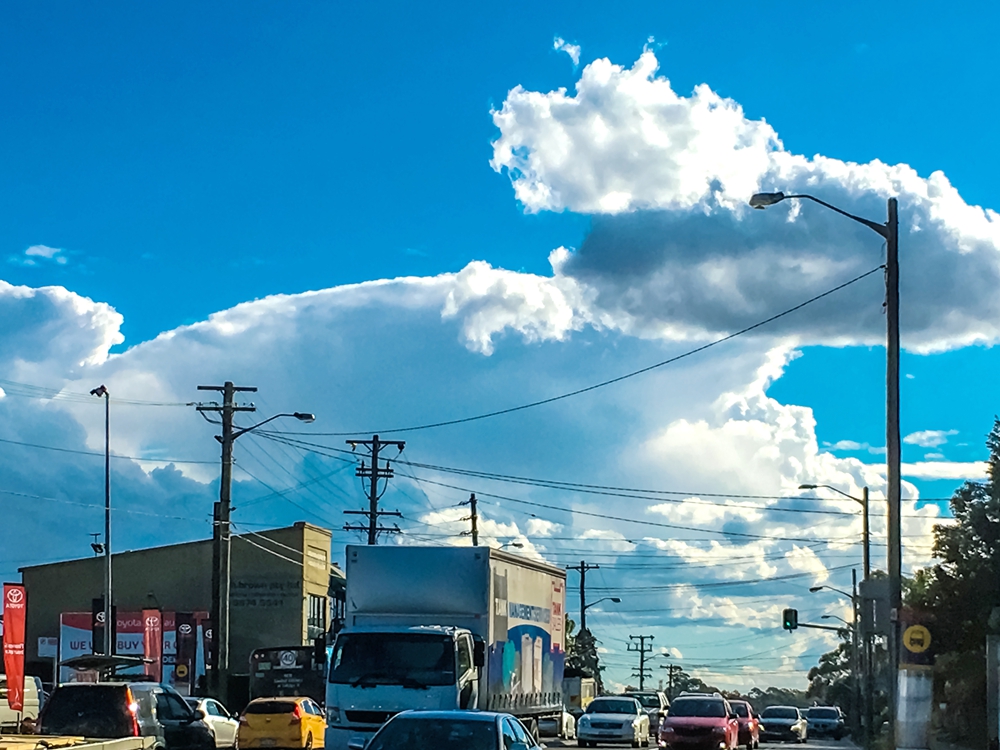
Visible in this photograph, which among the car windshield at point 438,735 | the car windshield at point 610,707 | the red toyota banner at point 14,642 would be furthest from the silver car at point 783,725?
the car windshield at point 438,735

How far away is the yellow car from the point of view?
118 ft

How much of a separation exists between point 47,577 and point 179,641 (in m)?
13.7

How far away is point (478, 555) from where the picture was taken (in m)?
25.4

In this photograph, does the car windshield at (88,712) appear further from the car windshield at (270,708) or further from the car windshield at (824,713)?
the car windshield at (824,713)

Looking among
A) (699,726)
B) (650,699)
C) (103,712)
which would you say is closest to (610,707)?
(699,726)

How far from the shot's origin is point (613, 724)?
41.1 m

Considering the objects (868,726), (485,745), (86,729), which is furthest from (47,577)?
→ (485,745)

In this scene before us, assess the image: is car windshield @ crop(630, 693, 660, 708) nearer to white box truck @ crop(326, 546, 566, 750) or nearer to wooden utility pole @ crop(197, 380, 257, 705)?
wooden utility pole @ crop(197, 380, 257, 705)

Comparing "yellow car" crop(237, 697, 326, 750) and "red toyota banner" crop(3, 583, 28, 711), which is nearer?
"red toyota banner" crop(3, 583, 28, 711)

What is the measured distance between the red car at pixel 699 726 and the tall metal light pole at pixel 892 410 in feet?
31.0

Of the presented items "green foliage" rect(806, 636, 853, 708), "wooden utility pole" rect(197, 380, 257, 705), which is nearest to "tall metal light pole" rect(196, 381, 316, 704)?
"wooden utility pole" rect(197, 380, 257, 705)

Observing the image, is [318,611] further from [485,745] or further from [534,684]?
[485,745]

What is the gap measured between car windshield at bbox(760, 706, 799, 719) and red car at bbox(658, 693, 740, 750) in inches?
727

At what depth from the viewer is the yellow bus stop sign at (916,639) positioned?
2331cm
